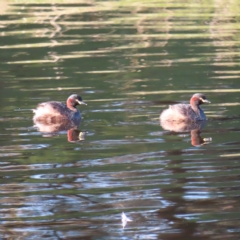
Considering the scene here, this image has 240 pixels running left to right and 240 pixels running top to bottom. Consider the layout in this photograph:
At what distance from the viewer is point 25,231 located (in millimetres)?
7449

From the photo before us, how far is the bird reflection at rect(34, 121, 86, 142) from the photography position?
11.5 metres

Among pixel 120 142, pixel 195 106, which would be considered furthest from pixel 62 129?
pixel 195 106

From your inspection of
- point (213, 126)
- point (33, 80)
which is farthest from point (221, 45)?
point (213, 126)

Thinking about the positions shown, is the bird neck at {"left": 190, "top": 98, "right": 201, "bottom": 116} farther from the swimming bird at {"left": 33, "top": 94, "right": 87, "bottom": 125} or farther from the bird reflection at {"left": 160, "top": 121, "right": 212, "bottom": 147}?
the swimming bird at {"left": 33, "top": 94, "right": 87, "bottom": 125}

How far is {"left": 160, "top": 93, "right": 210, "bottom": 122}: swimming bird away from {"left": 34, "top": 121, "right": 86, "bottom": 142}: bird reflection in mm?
1347

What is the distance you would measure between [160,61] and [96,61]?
1.43 metres

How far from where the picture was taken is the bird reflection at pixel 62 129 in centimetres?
1146

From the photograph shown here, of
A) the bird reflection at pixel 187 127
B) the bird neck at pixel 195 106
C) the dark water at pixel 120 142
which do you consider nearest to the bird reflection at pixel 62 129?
the dark water at pixel 120 142

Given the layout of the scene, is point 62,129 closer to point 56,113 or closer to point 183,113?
point 56,113

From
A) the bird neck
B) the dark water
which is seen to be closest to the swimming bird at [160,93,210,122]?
the bird neck

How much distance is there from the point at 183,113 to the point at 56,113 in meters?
1.97

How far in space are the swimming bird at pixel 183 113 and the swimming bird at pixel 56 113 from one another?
4.48 feet

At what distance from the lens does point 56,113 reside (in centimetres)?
1257

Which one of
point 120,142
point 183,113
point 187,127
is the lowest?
point 187,127
